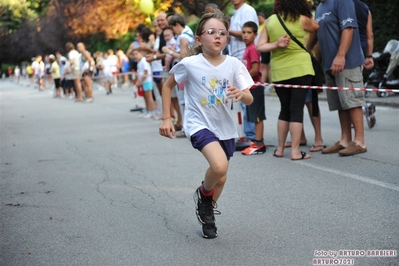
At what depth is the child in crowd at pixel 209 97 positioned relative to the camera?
15.8 ft

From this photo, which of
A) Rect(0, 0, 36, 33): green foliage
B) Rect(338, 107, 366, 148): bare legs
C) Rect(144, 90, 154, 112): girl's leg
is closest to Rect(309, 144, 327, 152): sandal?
Rect(338, 107, 366, 148): bare legs

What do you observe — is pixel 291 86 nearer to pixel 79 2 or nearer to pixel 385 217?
pixel 385 217

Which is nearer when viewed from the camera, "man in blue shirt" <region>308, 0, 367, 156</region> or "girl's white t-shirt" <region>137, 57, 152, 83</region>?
"man in blue shirt" <region>308, 0, 367, 156</region>

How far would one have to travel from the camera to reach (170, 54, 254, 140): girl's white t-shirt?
4.87m

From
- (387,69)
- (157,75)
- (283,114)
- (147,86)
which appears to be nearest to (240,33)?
(283,114)

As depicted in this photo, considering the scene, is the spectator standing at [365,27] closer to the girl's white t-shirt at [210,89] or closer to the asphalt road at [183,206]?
the asphalt road at [183,206]

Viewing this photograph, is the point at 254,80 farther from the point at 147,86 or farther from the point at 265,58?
the point at 147,86

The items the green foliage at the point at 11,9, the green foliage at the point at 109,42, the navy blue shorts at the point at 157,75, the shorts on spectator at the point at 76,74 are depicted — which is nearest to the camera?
the navy blue shorts at the point at 157,75

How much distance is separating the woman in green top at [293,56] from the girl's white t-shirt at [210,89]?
296 centimetres

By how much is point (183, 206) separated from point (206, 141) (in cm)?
130

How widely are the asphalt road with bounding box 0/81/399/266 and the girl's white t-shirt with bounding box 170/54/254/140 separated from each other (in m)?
0.82

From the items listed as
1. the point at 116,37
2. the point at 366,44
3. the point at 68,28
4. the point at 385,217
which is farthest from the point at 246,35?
the point at 68,28

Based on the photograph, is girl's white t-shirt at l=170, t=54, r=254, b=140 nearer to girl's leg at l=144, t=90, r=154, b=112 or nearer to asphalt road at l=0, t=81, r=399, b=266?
asphalt road at l=0, t=81, r=399, b=266

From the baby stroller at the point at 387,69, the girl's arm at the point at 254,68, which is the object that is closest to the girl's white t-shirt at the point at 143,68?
the baby stroller at the point at 387,69
